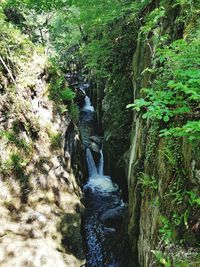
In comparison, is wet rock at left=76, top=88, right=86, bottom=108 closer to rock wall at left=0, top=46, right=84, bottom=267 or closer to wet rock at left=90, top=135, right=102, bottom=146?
wet rock at left=90, top=135, right=102, bottom=146

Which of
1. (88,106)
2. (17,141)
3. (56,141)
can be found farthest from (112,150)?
(88,106)

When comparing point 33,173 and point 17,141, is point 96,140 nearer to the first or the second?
point 33,173

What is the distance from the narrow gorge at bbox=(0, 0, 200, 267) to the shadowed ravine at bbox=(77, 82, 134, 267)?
1.9 inches

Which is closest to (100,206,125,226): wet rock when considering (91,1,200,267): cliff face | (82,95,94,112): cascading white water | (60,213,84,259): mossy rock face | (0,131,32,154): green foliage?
(60,213,84,259): mossy rock face

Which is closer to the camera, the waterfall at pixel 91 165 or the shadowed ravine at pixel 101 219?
the shadowed ravine at pixel 101 219

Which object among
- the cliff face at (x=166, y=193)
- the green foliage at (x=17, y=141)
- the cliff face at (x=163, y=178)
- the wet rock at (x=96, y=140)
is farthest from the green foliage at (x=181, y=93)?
the wet rock at (x=96, y=140)

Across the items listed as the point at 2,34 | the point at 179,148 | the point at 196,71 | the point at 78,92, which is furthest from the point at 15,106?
the point at 78,92

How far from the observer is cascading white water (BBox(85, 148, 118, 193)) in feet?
50.8

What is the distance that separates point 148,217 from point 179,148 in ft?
8.37

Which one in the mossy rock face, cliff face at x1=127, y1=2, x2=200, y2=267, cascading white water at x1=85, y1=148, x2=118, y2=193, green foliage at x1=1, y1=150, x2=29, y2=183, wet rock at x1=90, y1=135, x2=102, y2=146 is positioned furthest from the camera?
wet rock at x1=90, y1=135, x2=102, y2=146

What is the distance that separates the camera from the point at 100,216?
41.1 feet

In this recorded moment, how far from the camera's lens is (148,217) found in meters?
6.88

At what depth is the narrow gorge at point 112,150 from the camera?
458 cm

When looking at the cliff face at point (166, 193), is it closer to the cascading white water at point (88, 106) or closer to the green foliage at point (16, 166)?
the green foliage at point (16, 166)
